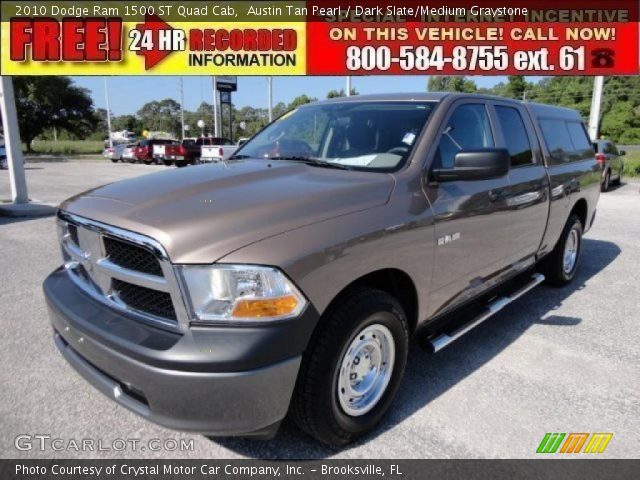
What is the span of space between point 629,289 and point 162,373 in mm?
5160

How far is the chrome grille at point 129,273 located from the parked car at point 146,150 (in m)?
29.9

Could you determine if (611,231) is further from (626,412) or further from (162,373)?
(162,373)

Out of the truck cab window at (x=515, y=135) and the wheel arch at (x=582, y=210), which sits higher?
the truck cab window at (x=515, y=135)

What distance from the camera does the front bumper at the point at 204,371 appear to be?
198 cm

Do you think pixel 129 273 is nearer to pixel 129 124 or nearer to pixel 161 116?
pixel 129 124

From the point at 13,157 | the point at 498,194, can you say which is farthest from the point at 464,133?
the point at 13,157

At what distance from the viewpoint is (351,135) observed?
3363mm

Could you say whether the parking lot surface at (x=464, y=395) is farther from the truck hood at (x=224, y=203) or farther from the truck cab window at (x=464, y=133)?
the truck cab window at (x=464, y=133)

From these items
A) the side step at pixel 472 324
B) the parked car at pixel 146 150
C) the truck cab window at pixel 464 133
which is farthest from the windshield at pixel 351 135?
the parked car at pixel 146 150

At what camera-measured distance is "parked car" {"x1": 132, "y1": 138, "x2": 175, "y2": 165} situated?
31072 mm

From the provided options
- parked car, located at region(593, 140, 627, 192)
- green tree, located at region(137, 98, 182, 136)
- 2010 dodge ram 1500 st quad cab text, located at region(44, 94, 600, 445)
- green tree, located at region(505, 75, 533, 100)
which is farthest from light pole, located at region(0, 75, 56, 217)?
green tree, located at region(137, 98, 182, 136)

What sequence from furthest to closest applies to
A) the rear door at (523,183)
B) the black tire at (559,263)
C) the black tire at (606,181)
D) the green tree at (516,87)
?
the green tree at (516,87)
the black tire at (606,181)
the black tire at (559,263)
the rear door at (523,183)

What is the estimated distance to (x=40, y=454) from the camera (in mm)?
2523

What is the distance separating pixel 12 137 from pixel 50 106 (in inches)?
1676
